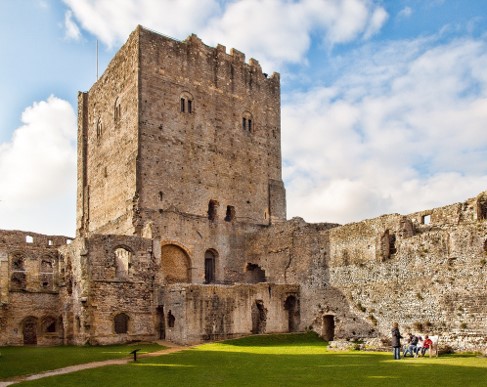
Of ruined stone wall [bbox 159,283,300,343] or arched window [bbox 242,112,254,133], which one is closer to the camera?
ruined stone wall [bbox 159,283,300,343]

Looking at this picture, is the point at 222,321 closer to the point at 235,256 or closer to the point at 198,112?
the point at 235,256

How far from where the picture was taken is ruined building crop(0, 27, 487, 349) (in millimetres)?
23578

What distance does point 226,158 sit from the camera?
36844 mm

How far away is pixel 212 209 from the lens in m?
36.1

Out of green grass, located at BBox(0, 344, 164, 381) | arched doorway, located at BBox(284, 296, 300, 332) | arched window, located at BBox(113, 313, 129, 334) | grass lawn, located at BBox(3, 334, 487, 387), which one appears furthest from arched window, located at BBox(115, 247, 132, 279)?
grass lawn, located at BBox(3, 334, 487, 387)

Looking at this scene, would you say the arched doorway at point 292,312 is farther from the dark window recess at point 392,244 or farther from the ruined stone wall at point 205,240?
the dark window recess at point 392,244

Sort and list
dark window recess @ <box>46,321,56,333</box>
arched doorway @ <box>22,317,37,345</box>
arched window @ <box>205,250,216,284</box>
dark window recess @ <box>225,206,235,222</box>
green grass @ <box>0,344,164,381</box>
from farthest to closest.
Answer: dark window recess @ <box>225,206,235,222</box> < arched window @ <box>205,250,216,284</box> < arched doorway @ <box>22,317,37,345</box> < dark window recess @ <box>46,321,56,333</box> < green grass @ <box>0,344,164,381</box>

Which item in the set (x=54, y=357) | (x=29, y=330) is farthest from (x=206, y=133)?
(x=54, y=357)

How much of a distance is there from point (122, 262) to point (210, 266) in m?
5.87

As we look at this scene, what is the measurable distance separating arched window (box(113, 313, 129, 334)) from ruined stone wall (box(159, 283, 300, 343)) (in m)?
1.91

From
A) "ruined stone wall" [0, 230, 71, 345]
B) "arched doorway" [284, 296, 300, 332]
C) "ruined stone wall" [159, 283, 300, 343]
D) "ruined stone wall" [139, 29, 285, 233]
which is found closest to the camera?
"ruined stone wall" [159, 283, 300, 343]

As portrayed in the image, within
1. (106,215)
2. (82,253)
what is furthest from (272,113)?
(82,253)

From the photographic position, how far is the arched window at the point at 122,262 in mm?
29438

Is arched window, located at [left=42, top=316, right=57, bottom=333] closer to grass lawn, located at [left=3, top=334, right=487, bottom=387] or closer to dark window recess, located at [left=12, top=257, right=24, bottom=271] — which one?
dark window recess, located at [left=12, top=257, right=24, bottom=271]
